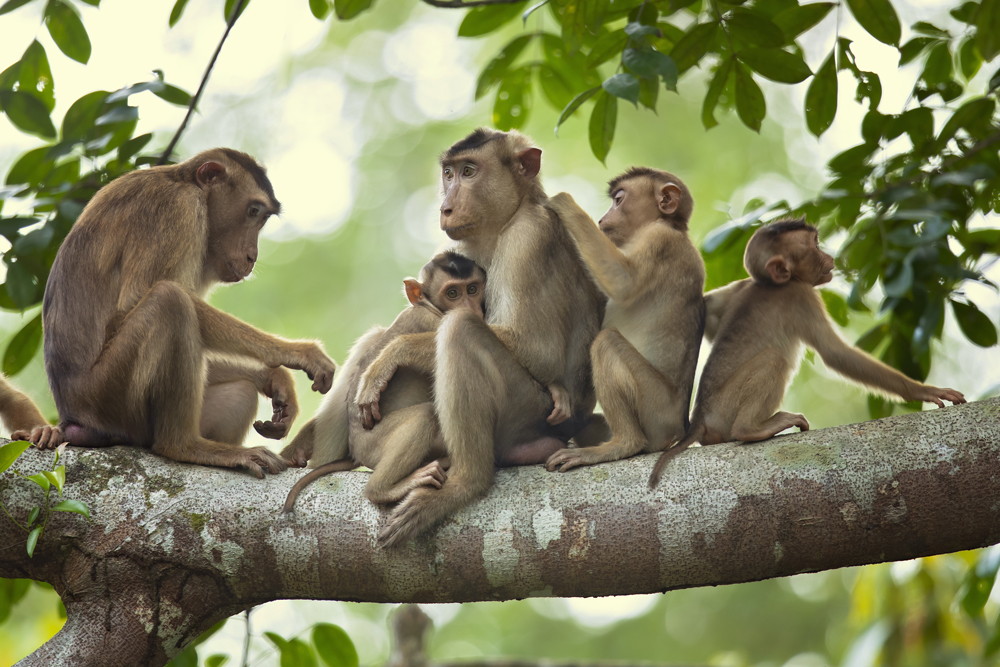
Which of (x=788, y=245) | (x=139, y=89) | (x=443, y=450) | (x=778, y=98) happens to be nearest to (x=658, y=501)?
(x=443, y=450)

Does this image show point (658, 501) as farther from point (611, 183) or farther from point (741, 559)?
point (611, 183)

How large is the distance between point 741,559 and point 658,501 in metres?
0.40

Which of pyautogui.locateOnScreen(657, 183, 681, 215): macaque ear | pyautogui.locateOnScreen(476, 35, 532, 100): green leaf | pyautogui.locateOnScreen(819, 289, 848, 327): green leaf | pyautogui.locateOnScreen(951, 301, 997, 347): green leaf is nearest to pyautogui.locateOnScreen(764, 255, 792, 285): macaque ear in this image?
pyautogui.locateOnScreen(819, 289, 848, 327): green leaf

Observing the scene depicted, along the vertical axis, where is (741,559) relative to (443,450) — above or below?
below

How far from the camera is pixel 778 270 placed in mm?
4855

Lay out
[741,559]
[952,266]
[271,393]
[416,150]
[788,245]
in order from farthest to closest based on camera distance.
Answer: [416,150] < [271,393] < [788,245] < [952,266] < [741,559]

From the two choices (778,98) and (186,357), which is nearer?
(186,357)

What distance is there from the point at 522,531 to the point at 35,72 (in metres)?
3.55

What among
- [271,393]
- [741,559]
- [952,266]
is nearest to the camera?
[741,559]

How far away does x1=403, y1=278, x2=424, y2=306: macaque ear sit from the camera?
5168 mm

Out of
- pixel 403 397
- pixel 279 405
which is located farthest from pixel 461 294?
pixel 279 405

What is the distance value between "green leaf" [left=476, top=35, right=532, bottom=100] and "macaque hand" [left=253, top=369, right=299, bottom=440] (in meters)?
2.09

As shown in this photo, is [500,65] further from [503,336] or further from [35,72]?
[35,72]

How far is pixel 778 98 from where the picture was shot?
62.4 feet
